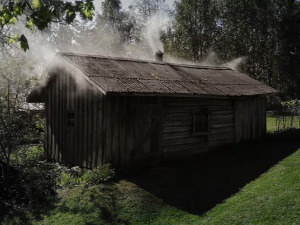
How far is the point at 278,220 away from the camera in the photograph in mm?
7445

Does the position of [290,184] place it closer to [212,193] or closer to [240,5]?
[212,193]

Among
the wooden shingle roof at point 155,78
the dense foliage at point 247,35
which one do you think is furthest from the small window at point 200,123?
the dense foliage at point 247,35

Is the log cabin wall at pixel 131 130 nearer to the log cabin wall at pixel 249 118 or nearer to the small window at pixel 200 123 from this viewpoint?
the small window at pixel 200 123

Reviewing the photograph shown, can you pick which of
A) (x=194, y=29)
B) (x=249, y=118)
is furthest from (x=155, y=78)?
(x=194, y=29)

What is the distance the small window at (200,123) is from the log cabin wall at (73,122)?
14.1ft

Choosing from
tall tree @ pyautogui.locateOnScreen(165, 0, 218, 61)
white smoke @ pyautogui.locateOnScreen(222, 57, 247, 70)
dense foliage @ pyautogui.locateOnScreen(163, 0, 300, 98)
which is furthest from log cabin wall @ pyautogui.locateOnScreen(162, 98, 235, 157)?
white smoke @ pyautogui.locateOnScreen(222, 57, 247, 70)

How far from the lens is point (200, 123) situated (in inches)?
567

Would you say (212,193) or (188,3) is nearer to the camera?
(212,193)

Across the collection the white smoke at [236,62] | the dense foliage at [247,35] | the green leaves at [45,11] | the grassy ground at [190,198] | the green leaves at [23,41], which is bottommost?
the grassy ground at [190,198]

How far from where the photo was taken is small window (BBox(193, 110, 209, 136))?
46.2 feet

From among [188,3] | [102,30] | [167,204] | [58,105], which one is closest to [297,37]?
[188,3]

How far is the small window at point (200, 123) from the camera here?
1408 cm

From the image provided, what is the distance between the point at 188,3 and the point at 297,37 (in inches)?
455

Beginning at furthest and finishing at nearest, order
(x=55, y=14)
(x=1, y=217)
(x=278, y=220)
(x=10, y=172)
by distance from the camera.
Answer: (x=10, y=172)
(x=1, y=217)
(x=278, y=220)
(x=55, y=14)
